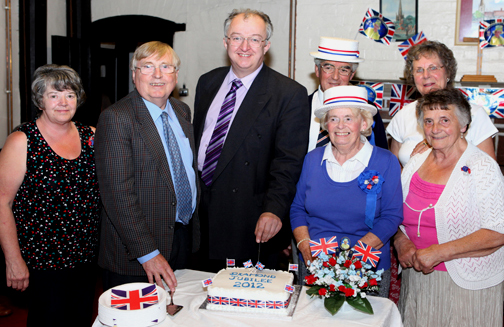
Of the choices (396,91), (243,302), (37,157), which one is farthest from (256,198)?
(396,91)

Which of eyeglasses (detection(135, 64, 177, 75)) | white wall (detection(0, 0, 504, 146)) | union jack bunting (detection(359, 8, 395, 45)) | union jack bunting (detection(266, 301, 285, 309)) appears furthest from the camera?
union jack bunting (detection(359, 8, 395, 45))

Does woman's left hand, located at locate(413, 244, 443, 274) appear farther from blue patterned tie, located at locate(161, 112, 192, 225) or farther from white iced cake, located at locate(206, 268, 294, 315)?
blue patterned tie, located at locate(161, 112, 192, 225)

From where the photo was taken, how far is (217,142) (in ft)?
8.71

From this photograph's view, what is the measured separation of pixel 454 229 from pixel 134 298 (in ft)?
4.88

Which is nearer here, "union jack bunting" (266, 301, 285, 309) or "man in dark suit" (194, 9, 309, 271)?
"union jack bunting" (266, 301, 285, 309)

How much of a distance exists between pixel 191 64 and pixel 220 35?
1.67ft

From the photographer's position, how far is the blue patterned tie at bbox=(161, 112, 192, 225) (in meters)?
2.33

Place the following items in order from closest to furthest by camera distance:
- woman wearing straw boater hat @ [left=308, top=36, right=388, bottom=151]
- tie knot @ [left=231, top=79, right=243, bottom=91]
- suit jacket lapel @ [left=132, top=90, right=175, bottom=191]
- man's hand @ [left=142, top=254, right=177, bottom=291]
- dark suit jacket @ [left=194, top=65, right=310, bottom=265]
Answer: man's hand @ [left=142, top=254, right=177, bottom=291] → suit jacket lapel @ [left=132, top=90, right=175, bottom=191] → dark suit jacket @ [left=194, top=65, right=310, bottom=265] → tie knot @ [left=231, top=79, right=243, bottom=91] → woman wearing straw boater hat @ [left=308, top=36, right=388, bottom=151]

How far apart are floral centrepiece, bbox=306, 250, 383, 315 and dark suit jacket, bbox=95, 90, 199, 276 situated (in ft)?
2.42

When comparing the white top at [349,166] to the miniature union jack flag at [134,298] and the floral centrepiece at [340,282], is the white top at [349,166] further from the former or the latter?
the miniature union jack flag at [134,298]

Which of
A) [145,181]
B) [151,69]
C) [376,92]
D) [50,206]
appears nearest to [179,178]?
[145,181]

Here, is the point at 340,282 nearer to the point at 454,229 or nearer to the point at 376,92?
the point at 454,229

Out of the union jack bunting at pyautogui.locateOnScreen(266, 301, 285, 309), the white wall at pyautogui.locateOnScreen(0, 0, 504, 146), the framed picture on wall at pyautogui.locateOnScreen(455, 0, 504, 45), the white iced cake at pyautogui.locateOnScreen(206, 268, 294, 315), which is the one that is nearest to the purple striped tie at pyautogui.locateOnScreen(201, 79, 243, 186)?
the white iced cake at pyautogui.locateOnScreen(206, 268, 294, 315)

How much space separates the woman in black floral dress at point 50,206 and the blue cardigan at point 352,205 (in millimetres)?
1128
